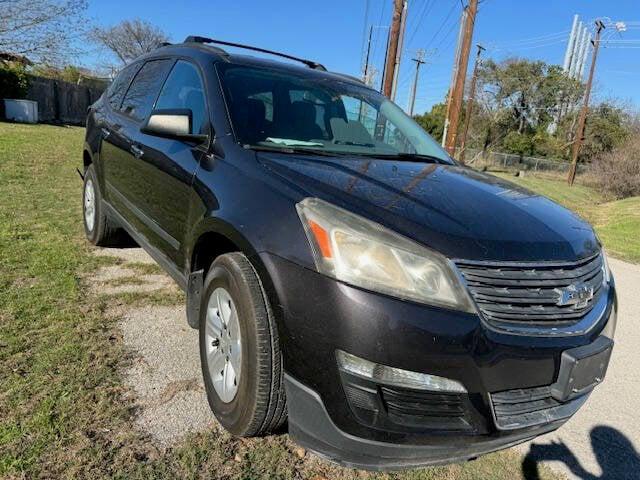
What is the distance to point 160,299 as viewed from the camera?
163 inches

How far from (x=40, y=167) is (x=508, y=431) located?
10320mm

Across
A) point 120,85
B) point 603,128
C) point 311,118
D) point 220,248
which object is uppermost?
point 603,128

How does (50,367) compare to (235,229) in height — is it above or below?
below

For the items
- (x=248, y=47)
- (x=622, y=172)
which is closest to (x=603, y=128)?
(x=622, y=172)

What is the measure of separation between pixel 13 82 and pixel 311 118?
24529 millimetres

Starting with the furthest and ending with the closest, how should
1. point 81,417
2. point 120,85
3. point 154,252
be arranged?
point 120,85 < point 154,252 < point 81,417

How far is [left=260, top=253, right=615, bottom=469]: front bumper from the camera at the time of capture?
183 cm

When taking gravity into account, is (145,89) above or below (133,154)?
above

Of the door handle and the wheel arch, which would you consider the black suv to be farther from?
the door handle

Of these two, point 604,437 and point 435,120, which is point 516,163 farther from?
point 604,437

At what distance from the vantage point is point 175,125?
2.92 meters

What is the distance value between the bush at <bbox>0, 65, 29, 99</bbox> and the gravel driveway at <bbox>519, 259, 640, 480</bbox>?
2575 cm

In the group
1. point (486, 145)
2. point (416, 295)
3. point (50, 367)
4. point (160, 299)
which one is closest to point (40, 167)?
point (160, 299)

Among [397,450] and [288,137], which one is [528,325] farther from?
[288,137]
